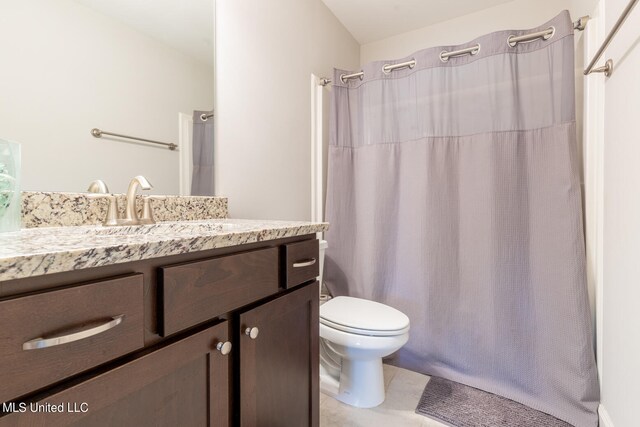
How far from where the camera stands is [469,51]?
1.53 meters

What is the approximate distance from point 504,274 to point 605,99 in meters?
0.87

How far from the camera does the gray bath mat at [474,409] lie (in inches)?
50.8

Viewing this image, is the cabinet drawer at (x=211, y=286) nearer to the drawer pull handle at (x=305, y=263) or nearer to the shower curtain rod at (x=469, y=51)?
the drawer pull handle at (x=305, y=263)

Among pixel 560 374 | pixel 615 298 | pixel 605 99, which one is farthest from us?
pixel 560 374

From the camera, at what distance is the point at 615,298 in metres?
1.10

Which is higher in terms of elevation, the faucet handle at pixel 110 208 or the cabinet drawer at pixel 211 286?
the faucet handle at pixel 110 208

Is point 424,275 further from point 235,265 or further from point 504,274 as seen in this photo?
point 235,265

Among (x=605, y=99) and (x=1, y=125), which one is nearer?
(x=1, y=125)

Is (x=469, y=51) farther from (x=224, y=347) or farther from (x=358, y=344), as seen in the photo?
(x=224, y=347)

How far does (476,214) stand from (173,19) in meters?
1.65

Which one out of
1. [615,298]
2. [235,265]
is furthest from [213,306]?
[615,298]

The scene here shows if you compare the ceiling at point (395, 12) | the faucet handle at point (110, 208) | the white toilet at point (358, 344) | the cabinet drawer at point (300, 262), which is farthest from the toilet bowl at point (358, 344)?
the ceiling at point (395, 12)

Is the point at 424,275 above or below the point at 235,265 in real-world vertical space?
below

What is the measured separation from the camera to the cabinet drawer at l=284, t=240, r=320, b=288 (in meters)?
0.85
